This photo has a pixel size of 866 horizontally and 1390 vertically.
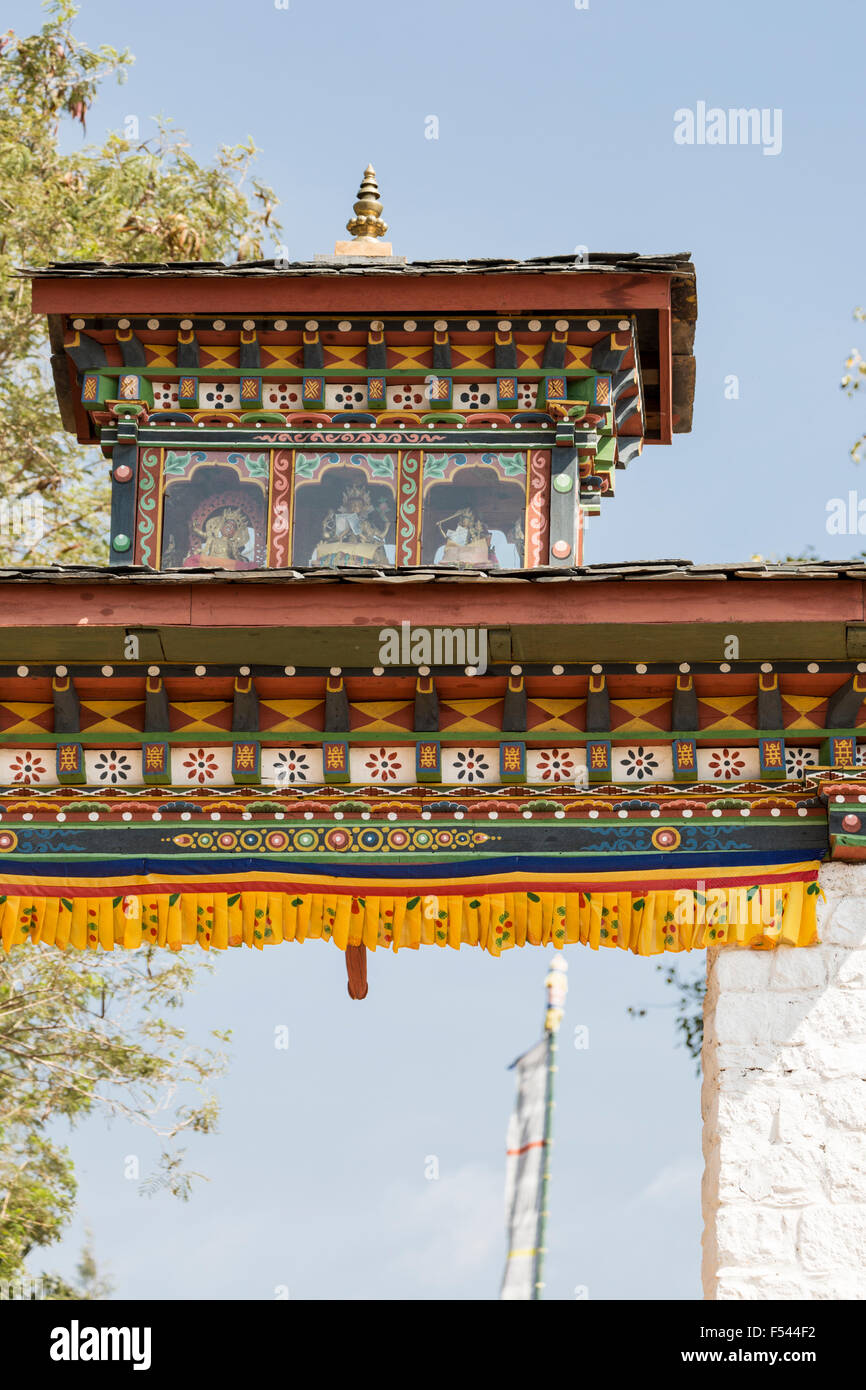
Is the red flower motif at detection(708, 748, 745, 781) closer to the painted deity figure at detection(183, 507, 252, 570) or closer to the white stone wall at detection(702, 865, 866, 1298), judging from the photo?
the white stone wall at detection(702, 865, 866, 1298)

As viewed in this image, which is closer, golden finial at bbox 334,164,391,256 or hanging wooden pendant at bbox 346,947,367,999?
hanging wooden pendant at bbox 346,947,367,999

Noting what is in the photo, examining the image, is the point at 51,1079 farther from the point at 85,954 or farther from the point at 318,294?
the point at 318,294

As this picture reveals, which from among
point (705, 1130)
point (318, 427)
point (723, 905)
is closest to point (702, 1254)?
point (705, 1130)

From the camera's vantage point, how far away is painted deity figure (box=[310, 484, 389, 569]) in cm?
873

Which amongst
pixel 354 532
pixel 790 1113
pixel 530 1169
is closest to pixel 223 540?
pixel 354 532

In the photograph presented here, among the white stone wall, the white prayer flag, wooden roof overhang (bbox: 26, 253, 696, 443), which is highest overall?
wooden roof overhang (bbox: 26, 253, 696, 443)

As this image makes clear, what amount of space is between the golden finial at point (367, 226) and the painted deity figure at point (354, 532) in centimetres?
162

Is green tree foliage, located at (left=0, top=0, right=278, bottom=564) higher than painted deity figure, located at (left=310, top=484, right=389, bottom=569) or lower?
higher

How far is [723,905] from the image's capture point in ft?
22.2

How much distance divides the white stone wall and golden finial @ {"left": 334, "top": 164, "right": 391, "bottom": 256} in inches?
183

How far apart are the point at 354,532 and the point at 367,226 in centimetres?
218

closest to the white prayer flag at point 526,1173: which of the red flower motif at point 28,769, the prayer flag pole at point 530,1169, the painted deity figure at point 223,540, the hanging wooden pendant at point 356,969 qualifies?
the prayer flag pole at point 530,1169

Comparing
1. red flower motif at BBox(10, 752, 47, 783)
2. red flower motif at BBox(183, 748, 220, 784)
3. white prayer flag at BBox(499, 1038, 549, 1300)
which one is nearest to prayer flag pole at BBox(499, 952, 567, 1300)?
white prayer flag at BBox(499, 1038, 549, 1300)

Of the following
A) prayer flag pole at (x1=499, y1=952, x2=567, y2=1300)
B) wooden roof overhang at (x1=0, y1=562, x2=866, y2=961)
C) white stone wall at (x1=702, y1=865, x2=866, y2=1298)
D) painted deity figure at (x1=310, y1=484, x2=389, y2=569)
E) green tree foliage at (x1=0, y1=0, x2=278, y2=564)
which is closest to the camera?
white stone wall at (x1=702, y1=865, x2=866, y2=1298)
